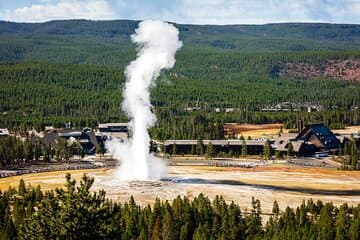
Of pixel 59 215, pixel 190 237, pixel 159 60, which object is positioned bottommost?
pixel 190 237

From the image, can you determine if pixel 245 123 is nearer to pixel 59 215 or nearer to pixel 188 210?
pixel 188 210

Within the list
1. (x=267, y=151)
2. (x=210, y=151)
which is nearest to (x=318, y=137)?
(x=267, y=151)

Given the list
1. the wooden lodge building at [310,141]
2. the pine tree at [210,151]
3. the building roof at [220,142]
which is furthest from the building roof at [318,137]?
the pine tree at [210,151]

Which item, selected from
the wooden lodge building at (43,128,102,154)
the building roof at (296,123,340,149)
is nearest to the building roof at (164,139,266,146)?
the building roof at (296,123,340,149)

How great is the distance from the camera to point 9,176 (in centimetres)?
6844

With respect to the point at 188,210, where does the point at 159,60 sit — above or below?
above

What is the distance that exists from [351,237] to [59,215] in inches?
749

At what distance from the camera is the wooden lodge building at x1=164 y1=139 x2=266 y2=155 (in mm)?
88062

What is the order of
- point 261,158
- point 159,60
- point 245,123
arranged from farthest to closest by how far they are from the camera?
point 245,123 → point 261,158 → point 159,60

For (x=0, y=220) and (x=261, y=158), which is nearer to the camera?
(x=0, y=220)

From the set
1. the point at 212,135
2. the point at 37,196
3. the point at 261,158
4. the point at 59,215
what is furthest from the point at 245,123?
the point at 59,215

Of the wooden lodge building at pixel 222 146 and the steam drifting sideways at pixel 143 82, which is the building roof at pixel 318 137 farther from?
the steam drifting sideways at pixel 143 82

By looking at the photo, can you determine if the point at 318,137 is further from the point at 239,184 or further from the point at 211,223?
the point at 211,223

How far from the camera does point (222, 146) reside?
89.1m
